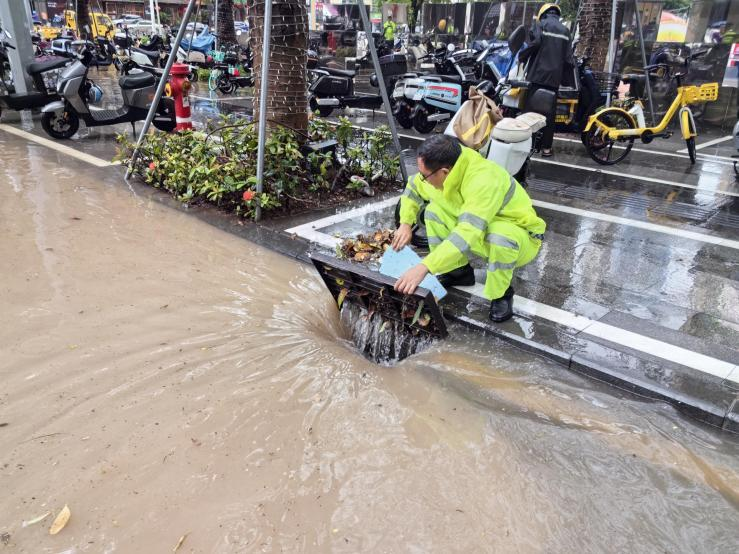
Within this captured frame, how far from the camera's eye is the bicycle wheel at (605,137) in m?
7.97

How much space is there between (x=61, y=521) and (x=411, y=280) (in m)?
1.96

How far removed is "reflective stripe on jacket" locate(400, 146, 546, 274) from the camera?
3248 mm

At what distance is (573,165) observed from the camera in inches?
321

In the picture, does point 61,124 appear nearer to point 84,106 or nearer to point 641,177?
point 84,106

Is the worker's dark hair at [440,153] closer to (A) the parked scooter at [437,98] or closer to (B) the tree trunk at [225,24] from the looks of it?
(A) the parked scooter at [437,98]

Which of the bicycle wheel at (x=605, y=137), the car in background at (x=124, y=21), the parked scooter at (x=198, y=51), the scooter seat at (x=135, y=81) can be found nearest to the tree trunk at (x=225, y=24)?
the parked scooter at (x=198, y=51)

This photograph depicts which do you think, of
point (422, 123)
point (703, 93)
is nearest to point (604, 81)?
point (703, 93)

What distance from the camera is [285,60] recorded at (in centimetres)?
599

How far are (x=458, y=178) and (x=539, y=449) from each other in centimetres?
163

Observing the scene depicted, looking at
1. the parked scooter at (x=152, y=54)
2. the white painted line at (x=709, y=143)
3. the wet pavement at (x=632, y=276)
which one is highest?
the parked scooter at (x=152, y=54)

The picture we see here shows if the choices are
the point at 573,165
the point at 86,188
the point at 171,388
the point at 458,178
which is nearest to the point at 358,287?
the point at 458,178

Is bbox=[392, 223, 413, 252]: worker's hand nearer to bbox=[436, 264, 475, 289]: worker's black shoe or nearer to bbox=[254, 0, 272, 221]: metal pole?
bbox=[436, 264, 475, 289]: worker's black shoe

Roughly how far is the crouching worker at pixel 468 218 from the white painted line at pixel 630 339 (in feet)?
0.67

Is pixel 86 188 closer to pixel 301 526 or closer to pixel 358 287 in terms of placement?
pixel 358 287
